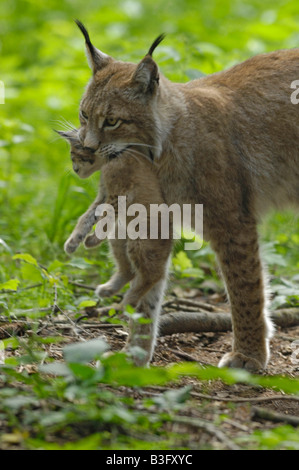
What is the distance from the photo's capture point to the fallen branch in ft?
13.6

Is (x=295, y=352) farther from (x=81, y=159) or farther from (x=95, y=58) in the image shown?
(x=95, y=58)

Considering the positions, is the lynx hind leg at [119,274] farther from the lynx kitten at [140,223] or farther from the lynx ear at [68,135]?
the lynx ear at [68,135]

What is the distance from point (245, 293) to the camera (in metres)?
3.86

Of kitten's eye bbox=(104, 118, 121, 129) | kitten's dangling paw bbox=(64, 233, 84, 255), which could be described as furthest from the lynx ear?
kitten's dangling paw bbox=(64, 233, 84, 255)

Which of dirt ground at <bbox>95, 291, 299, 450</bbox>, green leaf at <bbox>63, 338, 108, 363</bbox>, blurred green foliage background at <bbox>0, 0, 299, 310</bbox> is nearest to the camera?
green leaf at <bbox>63, 338, 108, 363</bbox>

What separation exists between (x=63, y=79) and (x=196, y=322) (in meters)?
5.79

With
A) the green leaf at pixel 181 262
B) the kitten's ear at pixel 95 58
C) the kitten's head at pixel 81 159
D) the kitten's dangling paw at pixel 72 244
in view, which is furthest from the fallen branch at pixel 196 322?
the kitten's ear at pixel 95 58

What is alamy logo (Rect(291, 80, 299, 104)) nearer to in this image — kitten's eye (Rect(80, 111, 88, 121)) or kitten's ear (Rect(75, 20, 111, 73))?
kitten's ear (Rect(75, 20, 111, 73))

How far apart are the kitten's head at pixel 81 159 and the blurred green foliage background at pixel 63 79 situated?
13.4 inches

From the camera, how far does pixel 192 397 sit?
3.01 metres

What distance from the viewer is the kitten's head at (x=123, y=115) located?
3635mm

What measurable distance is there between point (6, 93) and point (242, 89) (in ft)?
14.7
